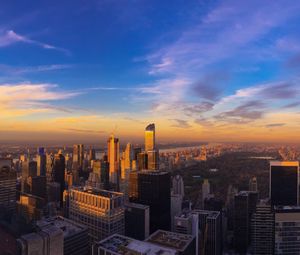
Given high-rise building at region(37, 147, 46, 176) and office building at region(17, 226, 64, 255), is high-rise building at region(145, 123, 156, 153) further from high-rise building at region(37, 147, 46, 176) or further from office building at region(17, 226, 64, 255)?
office building at region(17, 226, 64, 255)

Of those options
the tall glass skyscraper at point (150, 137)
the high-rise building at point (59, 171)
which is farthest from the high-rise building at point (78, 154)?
the tall glass skyscraper at point (150, 137)

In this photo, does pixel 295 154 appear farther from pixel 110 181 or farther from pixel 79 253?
pixel 79 253

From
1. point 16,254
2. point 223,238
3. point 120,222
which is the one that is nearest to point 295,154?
point 223,238

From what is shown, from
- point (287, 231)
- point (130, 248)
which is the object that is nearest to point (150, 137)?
point (287, 231)

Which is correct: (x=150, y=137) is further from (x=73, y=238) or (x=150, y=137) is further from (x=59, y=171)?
(x=73, y=238)

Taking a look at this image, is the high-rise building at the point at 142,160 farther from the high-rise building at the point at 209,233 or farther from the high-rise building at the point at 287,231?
the high-rise building at the point at 287,231

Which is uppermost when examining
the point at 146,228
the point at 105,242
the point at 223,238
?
the point at 105,242
